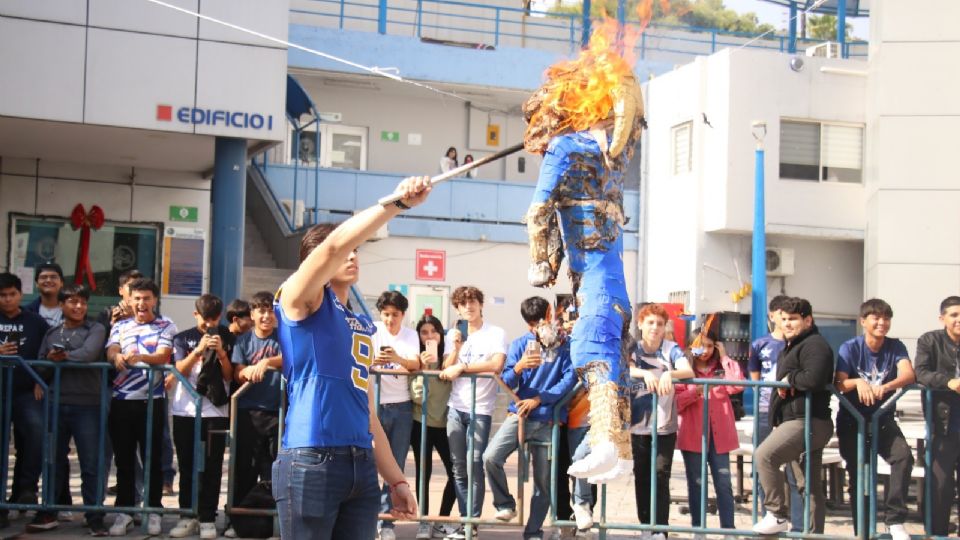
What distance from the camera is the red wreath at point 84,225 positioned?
49.5 feet

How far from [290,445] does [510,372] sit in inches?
142

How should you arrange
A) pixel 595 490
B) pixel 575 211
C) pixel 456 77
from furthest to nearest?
pixel 456 77 → pixel 595 490 → pixel 575 211

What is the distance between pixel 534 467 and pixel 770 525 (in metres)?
1.46

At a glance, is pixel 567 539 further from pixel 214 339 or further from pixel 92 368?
pixel 92 368

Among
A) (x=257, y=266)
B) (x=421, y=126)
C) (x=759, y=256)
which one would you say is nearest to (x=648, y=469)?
(x=759, y=256)

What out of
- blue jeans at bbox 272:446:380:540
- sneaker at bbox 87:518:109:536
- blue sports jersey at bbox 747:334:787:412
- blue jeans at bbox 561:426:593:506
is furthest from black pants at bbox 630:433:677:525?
blue jeans at bbox 272:446:380:540

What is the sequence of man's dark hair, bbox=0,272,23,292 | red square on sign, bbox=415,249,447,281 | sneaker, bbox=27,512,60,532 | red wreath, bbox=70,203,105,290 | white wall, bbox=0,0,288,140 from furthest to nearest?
red square on sign, bbox=415,249,447,281, red wreath, bbox=70,203,105,290, white wall, bbox=0,0,288,140, man's dark hair, bbox=0,272,23,292, sneaker, bbox=27,512,60,532

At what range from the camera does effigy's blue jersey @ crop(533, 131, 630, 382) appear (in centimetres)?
536

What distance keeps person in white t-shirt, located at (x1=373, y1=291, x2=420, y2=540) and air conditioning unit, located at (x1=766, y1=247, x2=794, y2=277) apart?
13.9m

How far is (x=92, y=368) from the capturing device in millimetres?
7680

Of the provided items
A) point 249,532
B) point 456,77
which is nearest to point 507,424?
point 249,532

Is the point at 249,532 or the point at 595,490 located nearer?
the point at 249,532

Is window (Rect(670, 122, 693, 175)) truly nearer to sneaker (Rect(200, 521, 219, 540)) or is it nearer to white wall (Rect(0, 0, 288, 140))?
white wall (Rect(0, 0, 288, 140))

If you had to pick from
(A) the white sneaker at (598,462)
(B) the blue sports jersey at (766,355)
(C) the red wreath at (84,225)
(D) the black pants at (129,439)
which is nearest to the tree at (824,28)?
(C) the red wreath at (84,225)
